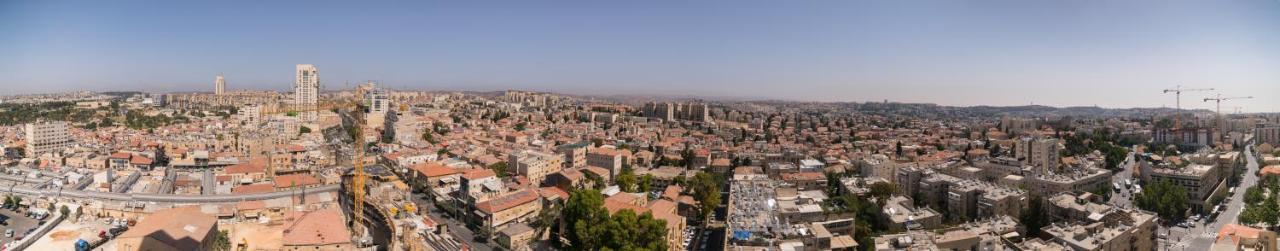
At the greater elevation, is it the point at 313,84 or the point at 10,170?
the point at 313,84

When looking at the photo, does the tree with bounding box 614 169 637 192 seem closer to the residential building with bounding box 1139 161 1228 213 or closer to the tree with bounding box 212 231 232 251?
the tree with bounding box 212 231 232 251

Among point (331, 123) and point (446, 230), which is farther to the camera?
point (331, 123)

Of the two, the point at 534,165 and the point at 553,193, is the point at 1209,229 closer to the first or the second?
the point at 553,193

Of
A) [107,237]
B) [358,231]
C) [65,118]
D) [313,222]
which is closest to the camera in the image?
[313,222]

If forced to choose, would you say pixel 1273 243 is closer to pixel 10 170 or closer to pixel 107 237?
pixel 107 237

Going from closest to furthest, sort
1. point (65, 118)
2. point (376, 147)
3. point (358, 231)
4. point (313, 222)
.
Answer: point (313, 222) → point (358, 231) → point (376, 147) → point (65, 118)

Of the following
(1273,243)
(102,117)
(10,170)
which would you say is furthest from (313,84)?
(1273,243)

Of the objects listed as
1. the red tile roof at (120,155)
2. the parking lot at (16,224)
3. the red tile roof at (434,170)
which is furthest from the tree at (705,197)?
the red tile roof at (120,155)
